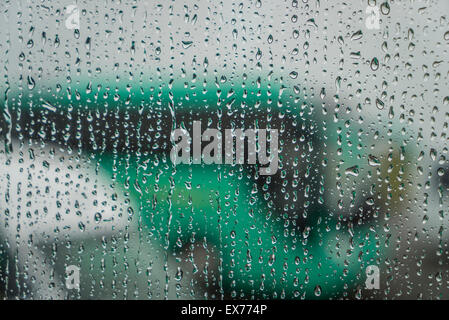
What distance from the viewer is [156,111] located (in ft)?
3.03

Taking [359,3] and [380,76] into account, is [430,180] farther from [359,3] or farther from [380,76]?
[359,3]

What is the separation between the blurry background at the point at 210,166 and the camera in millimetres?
900

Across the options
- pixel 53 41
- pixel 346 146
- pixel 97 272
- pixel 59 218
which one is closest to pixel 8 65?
pixel 53 41

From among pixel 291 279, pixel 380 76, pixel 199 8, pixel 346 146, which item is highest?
pixel 199 8

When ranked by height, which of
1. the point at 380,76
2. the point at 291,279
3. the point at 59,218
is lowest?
the point at 291,279

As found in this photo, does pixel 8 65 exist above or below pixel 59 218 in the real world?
above

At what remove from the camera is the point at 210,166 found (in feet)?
3.04

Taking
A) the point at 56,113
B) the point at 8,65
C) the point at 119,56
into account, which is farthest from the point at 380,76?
the point at 8,65

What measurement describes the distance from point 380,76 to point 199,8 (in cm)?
42

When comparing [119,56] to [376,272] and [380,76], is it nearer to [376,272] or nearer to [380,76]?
[380,76]

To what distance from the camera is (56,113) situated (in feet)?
3.02

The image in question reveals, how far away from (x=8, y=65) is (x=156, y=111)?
35 centimetres

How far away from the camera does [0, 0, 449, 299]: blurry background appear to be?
900 millimetres

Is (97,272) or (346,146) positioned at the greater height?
(346,146)
